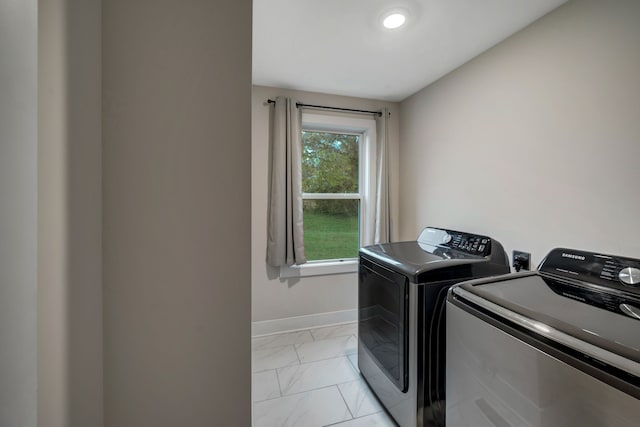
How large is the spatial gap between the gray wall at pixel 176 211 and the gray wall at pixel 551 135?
65.2 inches

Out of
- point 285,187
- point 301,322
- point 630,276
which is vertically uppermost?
point 285,187

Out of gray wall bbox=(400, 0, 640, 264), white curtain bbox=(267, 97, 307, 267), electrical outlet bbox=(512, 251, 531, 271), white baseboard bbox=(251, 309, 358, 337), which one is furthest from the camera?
white baseboard bbox=(251, 309, 358, 337)

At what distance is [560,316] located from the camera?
776 mm

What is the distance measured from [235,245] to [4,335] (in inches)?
19.0

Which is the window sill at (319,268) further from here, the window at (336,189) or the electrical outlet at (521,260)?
the electrical outlet at (521,260)

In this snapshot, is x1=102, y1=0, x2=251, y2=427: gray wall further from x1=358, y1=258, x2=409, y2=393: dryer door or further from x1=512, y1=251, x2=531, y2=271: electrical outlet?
x1=512, y1=251, x2=531, y2=271: electrical outlet

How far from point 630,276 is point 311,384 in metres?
1.79

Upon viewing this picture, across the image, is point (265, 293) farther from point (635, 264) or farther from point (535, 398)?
point (635, 264)

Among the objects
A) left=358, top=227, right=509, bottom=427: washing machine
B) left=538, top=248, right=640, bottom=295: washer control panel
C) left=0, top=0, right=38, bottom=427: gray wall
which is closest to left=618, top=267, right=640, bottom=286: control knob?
left=538, top=248, right=640, bottom=295: washer control panel

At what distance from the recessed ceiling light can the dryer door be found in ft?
4.81

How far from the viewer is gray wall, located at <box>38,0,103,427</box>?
1.63 feet

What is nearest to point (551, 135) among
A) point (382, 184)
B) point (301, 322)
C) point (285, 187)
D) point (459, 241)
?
point (459, 241)

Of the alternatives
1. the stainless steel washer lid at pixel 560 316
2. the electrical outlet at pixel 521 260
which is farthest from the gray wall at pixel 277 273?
the stainless steel washer lid at pixel 560 316

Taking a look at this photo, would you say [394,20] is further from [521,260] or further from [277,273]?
[277,273]
